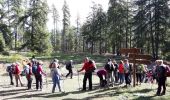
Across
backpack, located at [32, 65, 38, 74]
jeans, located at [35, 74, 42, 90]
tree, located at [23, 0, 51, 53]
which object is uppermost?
tree, located at [23, 0, 51, 53]

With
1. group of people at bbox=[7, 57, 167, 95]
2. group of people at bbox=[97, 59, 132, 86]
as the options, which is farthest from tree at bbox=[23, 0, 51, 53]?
group of people at bbox=[97, 59, 132, 86]

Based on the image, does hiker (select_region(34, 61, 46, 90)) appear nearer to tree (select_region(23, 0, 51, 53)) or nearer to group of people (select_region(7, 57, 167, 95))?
group of people (select_region(7, 57, 167, 95))

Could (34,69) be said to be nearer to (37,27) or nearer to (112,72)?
(112,72)

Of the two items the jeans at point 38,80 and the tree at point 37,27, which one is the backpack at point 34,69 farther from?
the tree at point 37,27

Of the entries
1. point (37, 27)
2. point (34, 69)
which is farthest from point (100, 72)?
point (37, 27)

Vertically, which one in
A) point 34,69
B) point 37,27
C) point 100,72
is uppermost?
point 37,27

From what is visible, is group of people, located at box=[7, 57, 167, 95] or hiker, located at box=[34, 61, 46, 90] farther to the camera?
hiker, located at box=[34, 61, 46, 90]

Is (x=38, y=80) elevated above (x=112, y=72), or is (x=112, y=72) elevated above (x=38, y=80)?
(x=112, y=72)

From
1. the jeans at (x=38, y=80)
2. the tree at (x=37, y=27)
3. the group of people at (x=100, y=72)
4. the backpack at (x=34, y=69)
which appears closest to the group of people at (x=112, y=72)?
the group of people at (x=100, y=72)

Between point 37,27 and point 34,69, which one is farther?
point 37,27

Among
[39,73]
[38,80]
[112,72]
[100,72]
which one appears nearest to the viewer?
[39,73]

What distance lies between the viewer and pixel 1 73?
123ft

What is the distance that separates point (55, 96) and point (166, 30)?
41.0 meters

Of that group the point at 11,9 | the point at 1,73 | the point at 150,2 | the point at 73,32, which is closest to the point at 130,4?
the point at 150,2
